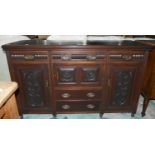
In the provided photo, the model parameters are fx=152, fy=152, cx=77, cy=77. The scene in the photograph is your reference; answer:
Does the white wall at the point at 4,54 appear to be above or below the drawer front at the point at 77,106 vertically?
above

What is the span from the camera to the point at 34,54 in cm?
157

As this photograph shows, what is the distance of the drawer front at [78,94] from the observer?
179cm

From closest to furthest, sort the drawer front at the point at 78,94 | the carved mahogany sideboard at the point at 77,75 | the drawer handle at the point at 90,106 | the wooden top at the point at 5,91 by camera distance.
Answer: the wooden top at the point at 5,91 → the carved mahogany sideboard at the point at 77,75 → the drawer front at the point at 78,94 → the drawer handle at the point at 90,106

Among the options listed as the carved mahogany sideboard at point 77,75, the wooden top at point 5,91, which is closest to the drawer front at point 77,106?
the carved mahogany sideboard at point 77,75

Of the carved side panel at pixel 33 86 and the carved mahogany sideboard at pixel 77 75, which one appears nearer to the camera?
the carved mahogany sideboard at pixel 77 75

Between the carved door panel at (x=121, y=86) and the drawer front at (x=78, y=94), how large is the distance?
17 cm

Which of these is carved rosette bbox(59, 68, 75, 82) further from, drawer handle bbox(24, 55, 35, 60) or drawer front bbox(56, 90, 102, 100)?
drawer handle bbox(24, 55, 35, 60)

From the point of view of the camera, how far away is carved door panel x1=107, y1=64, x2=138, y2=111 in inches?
65.5

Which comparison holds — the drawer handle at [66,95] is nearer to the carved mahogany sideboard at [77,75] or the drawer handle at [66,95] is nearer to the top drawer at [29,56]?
the carved mahogany sideboard at [77,75]

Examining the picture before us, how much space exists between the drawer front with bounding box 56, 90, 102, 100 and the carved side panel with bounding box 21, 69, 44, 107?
0.72 feet

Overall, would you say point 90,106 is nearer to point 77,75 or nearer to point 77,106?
point 77,106
